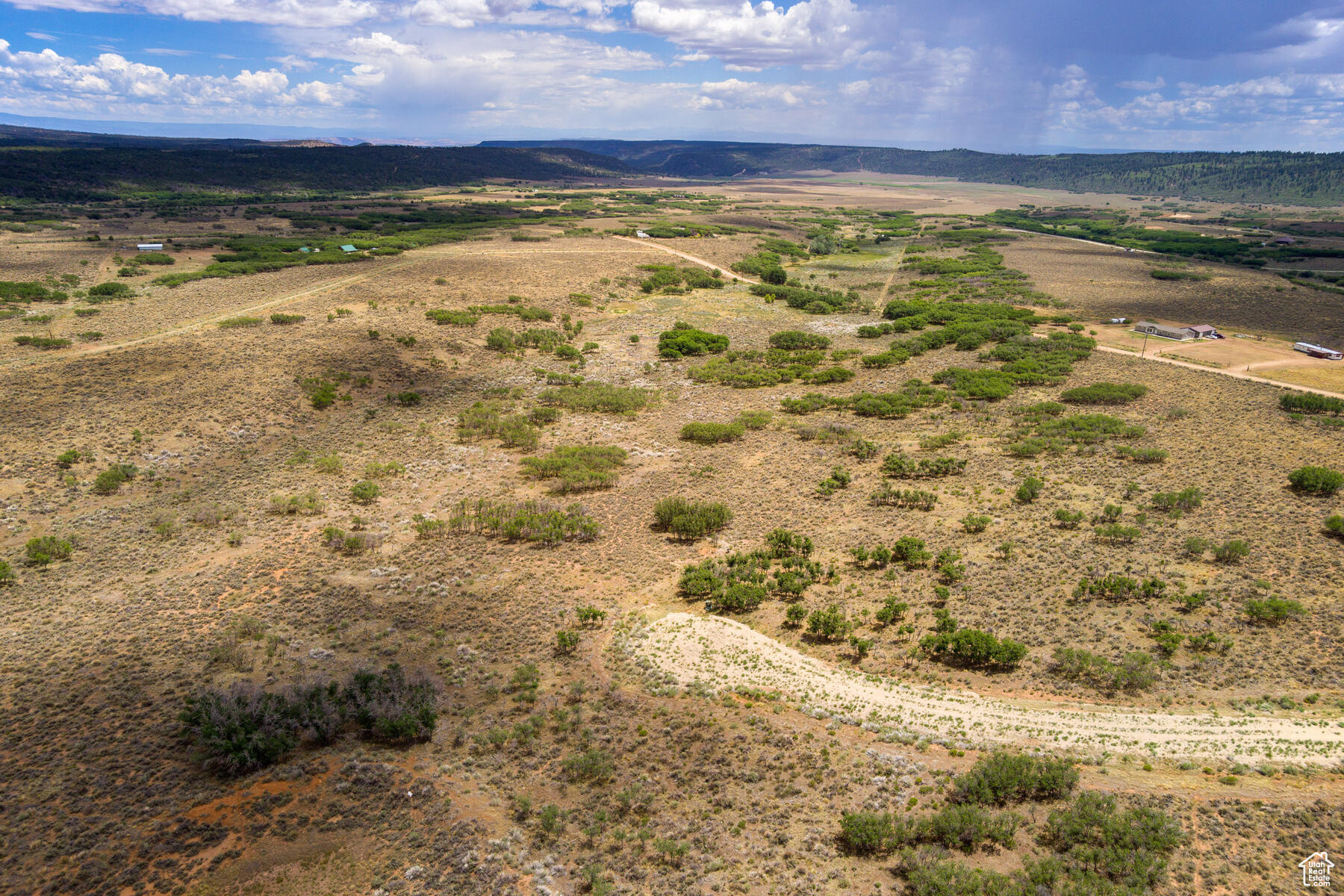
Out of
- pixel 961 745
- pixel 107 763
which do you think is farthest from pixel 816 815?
pixel 107 763

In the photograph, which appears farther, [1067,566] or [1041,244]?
[1041,244]

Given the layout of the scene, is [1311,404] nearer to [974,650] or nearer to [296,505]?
[974,650]

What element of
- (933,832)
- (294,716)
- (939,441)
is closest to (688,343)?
(939,441)

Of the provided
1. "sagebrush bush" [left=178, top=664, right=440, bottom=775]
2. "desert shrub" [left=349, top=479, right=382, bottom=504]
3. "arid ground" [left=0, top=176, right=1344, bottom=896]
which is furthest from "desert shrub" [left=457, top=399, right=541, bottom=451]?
"sagebrush bush" [left=178, top=664, right=440, bottom=775]

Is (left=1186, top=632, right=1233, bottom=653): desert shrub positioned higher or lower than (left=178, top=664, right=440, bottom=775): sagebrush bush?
higher

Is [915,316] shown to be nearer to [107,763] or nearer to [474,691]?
[474,691]

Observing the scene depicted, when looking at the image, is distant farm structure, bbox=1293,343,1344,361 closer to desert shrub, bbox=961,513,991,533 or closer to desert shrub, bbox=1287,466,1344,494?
desert shrub, bbox=1287,466,1344,494
